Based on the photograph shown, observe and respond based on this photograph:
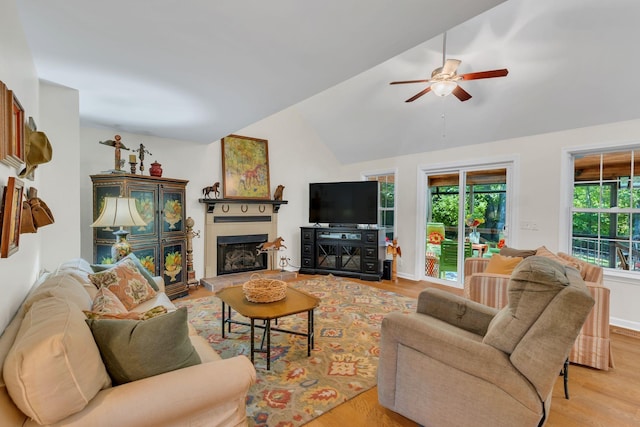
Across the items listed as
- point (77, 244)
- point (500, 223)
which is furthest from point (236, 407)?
point (500, 223)

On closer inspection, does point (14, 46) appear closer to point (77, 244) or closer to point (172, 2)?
point (172, 2)

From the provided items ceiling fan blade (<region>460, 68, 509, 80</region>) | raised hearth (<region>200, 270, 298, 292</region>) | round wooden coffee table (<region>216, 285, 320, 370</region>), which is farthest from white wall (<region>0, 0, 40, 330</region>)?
ceiling fan blade (<region>460, 68, 509, 80</region>)

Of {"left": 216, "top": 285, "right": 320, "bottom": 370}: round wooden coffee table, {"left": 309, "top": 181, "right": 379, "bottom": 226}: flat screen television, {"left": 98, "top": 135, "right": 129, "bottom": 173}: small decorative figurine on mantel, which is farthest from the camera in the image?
{"left": 309, "top": 181, "right": 379, "bottom": 226}: flat screen television

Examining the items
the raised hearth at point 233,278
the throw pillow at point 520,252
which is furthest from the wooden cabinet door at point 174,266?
the throw pillow at point 520,252

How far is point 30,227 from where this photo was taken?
1579mm

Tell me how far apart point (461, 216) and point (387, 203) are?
1.47 metres

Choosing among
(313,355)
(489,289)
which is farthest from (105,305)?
(489,289)

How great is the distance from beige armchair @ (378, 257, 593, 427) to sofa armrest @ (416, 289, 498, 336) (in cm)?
51

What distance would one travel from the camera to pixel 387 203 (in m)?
5.85

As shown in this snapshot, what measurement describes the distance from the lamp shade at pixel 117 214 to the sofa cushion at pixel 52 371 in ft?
6.15

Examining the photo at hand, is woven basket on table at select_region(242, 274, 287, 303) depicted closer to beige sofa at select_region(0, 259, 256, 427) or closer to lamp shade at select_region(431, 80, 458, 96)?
beige sofa at select_region(0, 259, 256, 427)

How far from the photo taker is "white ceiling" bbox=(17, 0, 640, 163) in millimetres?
1648

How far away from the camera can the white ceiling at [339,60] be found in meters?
1.65

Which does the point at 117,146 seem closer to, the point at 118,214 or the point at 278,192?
→ the point at 118,214
